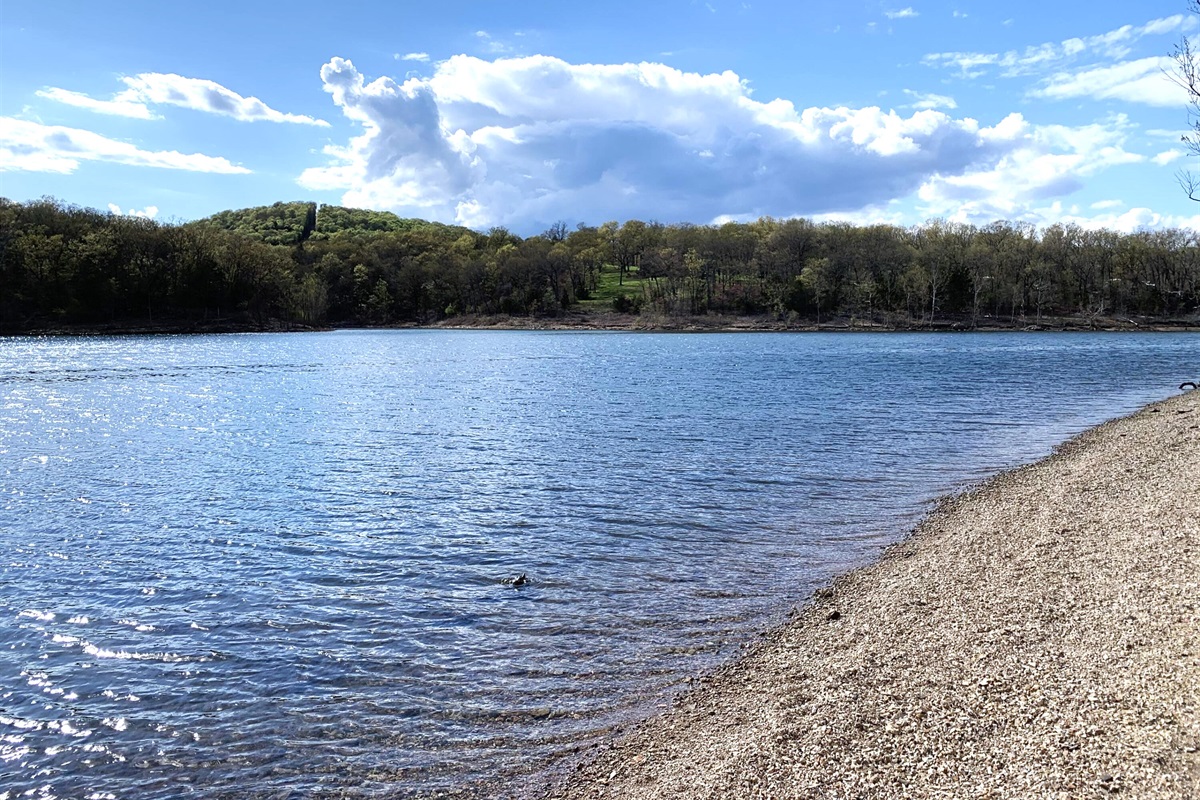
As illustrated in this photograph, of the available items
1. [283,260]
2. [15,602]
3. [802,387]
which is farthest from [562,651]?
[283,260]

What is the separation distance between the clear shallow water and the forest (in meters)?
95.0

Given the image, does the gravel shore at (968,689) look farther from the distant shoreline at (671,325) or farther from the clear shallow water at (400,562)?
the distant shoreline at (671,325)

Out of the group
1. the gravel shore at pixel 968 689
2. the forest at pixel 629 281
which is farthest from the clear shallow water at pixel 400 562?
the forest at pixel 629 281

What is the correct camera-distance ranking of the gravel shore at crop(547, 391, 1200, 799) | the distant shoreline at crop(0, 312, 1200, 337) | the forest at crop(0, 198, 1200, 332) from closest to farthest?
the gravel shore at crop(547, 391, 1200, 799) < the forest at crop(0, 198, 1200, 332) < the distant shoreline at crop(0, 312, 1200, 337)

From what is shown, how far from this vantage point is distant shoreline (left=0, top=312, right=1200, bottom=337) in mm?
127000

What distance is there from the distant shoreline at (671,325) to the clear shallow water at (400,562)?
324 feet

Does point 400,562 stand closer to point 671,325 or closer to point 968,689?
point 968,689

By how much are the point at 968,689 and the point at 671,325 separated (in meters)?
147

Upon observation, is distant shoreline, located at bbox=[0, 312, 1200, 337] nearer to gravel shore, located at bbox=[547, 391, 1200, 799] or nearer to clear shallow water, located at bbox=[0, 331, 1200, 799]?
clear shallow water, located at bbox=[0, 331, 1200, 799]

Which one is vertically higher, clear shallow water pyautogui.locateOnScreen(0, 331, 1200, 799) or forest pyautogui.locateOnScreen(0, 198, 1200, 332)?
forest pyautogui.locateOnScreen(0, 198, 1200, 332)

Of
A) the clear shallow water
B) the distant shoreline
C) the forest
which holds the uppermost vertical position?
the forest

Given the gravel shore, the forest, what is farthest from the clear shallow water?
the forest

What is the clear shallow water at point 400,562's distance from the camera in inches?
346

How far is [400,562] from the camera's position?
595 inches
